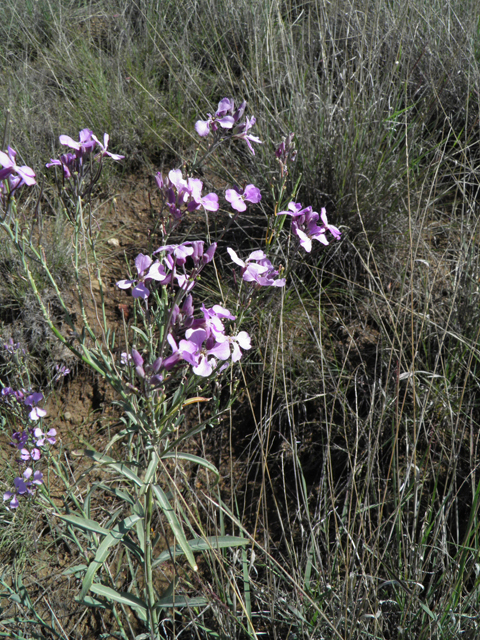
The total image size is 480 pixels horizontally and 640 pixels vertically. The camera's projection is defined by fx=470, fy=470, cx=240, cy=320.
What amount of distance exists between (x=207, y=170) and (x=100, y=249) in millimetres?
905

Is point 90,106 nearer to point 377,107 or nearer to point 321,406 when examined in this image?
point 377,107

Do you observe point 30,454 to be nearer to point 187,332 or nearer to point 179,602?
point 179,602

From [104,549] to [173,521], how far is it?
19cm

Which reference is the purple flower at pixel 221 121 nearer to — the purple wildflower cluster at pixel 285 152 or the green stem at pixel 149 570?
the purple wildflower cluster at pixel 285 152

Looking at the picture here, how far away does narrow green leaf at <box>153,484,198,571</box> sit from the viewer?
119 cm

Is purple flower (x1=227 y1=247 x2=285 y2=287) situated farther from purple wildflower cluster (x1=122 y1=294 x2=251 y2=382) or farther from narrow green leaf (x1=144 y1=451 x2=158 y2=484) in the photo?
narrow green leaf (x1=144 y1=451 x2=158 y2=484)

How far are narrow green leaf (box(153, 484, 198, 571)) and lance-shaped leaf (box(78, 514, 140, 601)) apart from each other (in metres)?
0.11

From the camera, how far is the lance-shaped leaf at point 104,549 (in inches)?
46.3

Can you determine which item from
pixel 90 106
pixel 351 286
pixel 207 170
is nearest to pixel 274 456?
pixel 351 286

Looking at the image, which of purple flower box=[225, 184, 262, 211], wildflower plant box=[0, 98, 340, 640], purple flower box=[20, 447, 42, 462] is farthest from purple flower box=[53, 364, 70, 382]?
purple flower box=[225, 184, 262, 211]

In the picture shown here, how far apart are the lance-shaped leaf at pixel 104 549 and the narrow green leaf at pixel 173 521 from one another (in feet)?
0.36

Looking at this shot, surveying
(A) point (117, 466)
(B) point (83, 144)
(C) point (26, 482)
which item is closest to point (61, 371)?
(C) point (26, 482)

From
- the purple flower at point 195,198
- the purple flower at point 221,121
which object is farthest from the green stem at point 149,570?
the purple flower at point 221,121

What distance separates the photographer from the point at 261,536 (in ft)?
5.94
